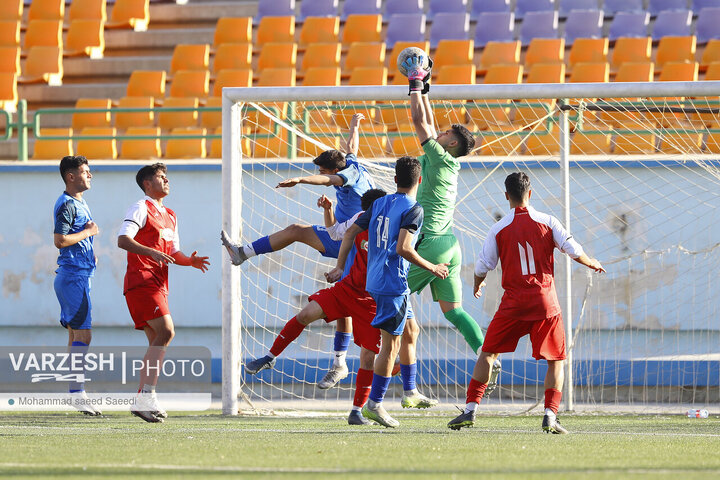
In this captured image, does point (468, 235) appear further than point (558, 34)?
No

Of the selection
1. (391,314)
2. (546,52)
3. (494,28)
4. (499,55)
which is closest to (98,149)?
(499,55)

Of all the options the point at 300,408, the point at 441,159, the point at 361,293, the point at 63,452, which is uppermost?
the point at 441,159

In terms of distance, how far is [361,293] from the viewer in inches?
296

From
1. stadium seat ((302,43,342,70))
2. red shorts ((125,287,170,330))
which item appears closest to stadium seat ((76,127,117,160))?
stadium seat ((302,43,342,70))

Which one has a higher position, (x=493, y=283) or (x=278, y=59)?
(x=278, y=59)

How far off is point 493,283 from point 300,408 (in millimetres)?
2872

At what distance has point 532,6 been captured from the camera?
1806 cm

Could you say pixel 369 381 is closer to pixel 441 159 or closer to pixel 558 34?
pixel 441 159

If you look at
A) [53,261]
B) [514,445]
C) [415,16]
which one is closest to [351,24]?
[415,16]

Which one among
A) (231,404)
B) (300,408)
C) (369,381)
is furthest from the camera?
(300,408)

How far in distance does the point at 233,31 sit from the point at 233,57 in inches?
36.1

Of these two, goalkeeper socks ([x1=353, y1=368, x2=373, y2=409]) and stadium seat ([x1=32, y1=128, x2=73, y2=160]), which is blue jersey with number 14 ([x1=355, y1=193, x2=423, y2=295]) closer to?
goalkeeper socks ([x1=353, y1=368, x2=373, y2=409])

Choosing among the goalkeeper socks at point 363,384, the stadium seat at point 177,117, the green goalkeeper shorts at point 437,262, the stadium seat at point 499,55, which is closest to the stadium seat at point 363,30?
the stadium seat at point 499,55

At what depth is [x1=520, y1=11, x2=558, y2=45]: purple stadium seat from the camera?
17.2 metres
